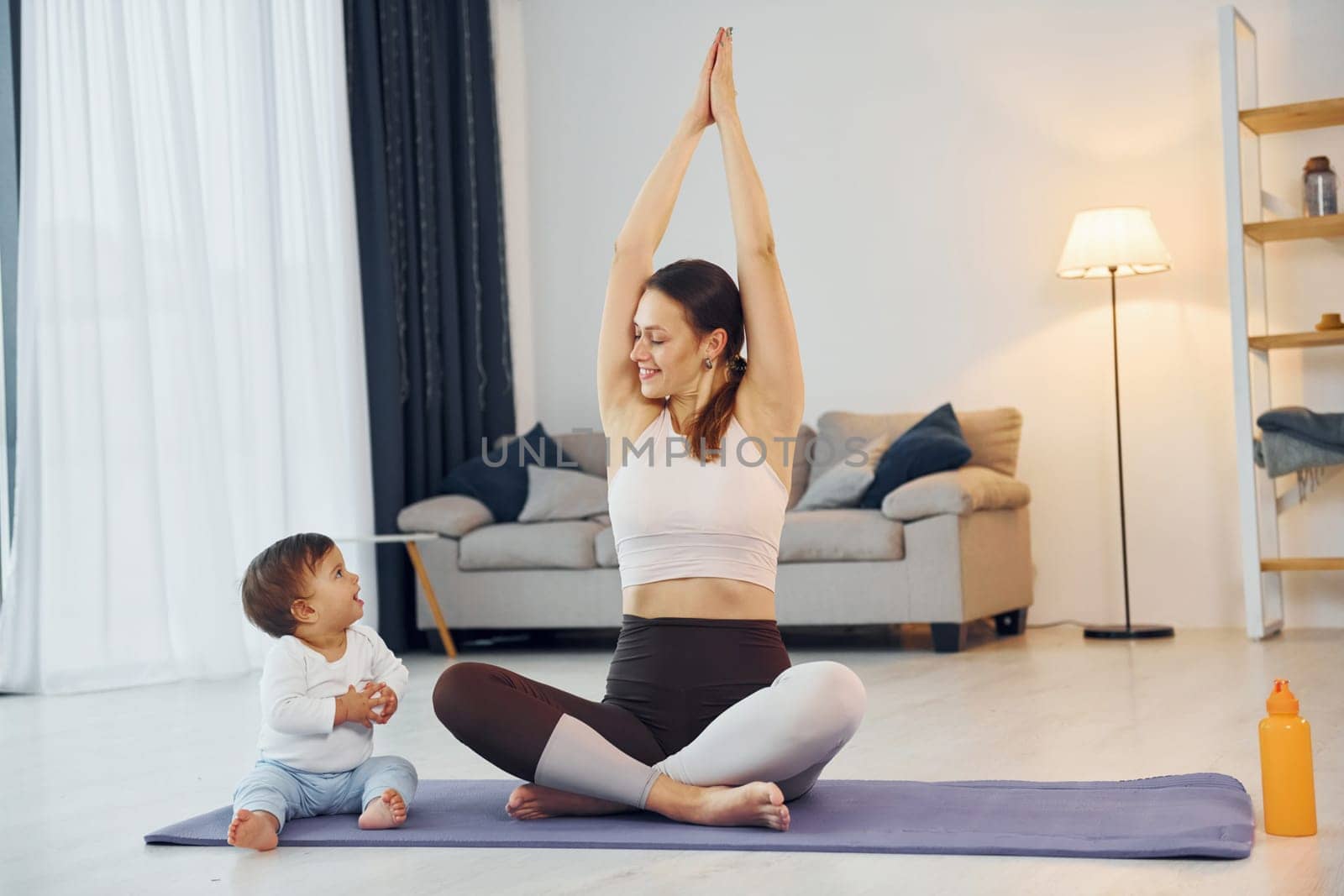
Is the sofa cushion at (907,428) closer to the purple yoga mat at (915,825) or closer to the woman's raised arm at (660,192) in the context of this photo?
the purple yoga mat at (915,825)

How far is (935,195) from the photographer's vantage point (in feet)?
18.3

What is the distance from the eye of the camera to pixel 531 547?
5.04 m

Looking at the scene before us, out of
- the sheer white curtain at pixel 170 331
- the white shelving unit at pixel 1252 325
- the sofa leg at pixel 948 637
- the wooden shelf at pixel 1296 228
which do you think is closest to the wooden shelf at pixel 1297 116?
the white shelving unit at pixel 1252 325

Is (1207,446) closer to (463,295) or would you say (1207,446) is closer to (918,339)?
(918,339)

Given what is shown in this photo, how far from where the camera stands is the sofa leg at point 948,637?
15.0ft

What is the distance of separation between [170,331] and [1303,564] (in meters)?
3.56

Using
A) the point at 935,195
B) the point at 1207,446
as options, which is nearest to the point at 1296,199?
the point at 1207,446

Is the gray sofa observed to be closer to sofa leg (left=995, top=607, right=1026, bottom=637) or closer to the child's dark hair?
sofa leg (left=995, top=607, right=1026, bottom=637)

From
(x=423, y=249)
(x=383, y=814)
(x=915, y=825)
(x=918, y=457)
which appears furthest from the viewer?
(x=423, y=249)

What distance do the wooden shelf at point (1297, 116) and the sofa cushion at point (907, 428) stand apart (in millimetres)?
1230

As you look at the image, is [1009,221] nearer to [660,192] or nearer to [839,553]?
[839,553]

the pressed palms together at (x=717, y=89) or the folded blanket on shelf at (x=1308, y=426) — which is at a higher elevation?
the pressed palms together at (x=717, y=89)

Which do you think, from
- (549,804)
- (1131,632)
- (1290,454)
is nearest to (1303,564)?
(1290,454)

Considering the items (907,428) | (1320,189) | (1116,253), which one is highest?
(1320,189)
